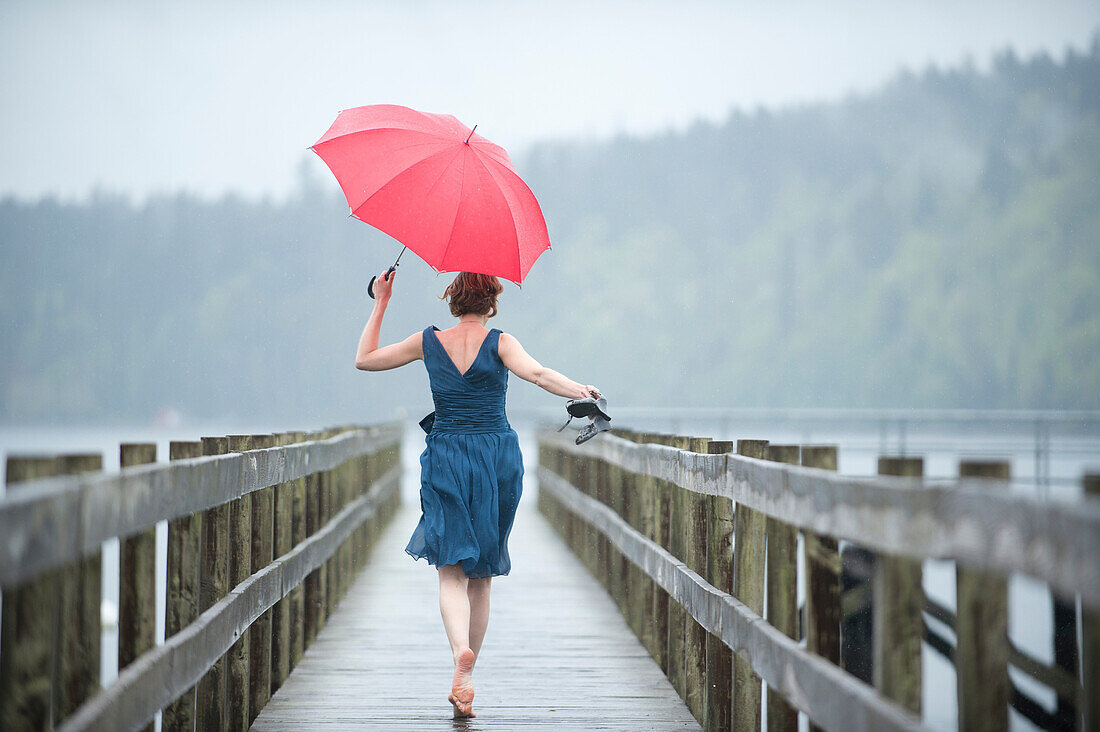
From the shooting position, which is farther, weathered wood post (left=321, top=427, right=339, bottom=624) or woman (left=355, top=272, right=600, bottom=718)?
weathered wood post (left=321, top=427, right=339, bottom=624)

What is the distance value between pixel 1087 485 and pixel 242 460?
9.66 feet

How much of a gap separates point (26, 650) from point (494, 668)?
4.01 meters

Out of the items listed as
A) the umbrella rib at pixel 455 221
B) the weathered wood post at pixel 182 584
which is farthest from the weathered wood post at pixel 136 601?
the umbrella rib at pixel 455 221

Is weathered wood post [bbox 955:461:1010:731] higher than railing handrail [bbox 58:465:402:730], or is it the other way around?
weathered wood post [bbox 955:461:1010:731]

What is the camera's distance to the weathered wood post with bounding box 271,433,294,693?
5.29 meters

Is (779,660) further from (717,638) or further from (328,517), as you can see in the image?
(328,517)

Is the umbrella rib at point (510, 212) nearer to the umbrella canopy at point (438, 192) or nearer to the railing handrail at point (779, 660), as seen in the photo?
the umbrella canopy at point (438, 192)

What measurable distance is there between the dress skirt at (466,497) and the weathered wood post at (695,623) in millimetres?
693

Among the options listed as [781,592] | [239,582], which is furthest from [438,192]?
[781,592]

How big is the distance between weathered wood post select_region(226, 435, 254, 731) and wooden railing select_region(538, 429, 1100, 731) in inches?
62.9

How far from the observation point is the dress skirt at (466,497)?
4934 mm

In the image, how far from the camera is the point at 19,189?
182250 mm

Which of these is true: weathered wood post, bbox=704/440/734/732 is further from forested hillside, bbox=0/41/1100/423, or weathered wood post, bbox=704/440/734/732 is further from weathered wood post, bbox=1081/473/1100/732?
forested hillside, bbox=0/41/1100/423

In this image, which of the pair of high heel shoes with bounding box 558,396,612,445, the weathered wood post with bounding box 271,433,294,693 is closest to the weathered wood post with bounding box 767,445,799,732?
the pair of high heel shoes with bounding box 558,396,612,445
